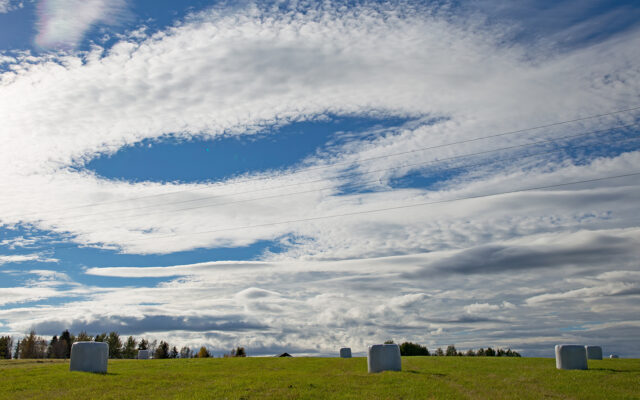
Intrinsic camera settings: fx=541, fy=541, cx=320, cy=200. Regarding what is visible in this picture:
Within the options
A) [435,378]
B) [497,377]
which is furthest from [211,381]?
[497,377]

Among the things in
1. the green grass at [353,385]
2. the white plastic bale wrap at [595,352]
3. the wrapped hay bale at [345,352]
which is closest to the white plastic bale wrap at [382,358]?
the green grass at [353,385]

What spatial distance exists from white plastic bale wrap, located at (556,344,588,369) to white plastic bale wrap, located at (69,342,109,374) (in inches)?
1485

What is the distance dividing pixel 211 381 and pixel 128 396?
8958 mm

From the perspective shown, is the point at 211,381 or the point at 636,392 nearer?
the point at 636,392

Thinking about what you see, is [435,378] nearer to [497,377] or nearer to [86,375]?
[497,377]

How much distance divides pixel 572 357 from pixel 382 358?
A: 15.8 m

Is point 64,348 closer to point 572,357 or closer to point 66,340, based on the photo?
point 66,340

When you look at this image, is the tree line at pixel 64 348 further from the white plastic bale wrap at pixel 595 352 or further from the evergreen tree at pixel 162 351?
the white plastic bale wrap at pixel 595 352

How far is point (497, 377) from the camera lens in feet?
134

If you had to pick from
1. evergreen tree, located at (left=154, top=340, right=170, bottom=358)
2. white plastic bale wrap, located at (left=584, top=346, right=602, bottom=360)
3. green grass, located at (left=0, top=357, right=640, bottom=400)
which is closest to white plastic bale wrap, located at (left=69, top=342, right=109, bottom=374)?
green grass, located at (left=0, top=357, right=640, bottom=400)

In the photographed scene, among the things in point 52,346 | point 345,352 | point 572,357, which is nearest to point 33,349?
point 52,346

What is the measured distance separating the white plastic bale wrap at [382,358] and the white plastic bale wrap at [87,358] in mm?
21850

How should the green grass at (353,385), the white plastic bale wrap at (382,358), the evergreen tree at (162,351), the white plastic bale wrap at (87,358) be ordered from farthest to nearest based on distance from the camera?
the evergreen tree at (162,351), the white plastic bale wrap at (382,358), the white plastic bale wrap at (87,358), the green grass at (353,385)

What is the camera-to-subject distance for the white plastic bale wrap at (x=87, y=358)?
4434cm
